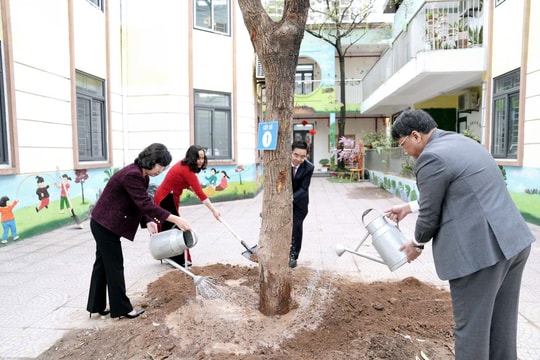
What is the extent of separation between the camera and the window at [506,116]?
304 inches

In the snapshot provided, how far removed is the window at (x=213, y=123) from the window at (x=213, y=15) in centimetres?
170

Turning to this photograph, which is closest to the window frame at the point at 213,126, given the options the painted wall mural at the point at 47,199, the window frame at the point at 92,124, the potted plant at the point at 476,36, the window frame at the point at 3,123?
the painted wall mural at the point at 47,199

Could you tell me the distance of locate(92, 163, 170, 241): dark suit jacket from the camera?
127 inches

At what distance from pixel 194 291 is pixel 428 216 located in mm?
2541

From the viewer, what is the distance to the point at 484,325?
83.4 inches

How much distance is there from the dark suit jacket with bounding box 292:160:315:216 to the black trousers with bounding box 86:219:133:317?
2.10m

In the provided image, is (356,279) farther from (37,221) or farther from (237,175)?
(237,175)

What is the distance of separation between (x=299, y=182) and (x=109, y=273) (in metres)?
2.29

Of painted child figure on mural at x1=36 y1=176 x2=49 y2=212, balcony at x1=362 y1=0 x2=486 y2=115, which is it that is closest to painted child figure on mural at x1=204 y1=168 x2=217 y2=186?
Result: painted child figure on mural at x1=36 y1=176 x2=49 y2=212

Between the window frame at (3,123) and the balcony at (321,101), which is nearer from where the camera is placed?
the window frame at (3,123)

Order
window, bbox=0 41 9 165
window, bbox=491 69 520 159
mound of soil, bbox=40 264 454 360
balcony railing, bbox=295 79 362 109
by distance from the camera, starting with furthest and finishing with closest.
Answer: balcony railing, bbox=295 79 362 109
window, bbox=491 69 520 159
window, bbox=0 41 9 165
mound of soil, bbox=40 264 454 360

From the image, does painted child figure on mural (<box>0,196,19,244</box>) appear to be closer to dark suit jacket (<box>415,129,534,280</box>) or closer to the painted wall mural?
the painted wall mural

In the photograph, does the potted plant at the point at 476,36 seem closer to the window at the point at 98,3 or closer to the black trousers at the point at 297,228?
the black trousers at the point at 297,228

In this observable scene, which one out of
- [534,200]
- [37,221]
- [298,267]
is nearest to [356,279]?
[298,267]
